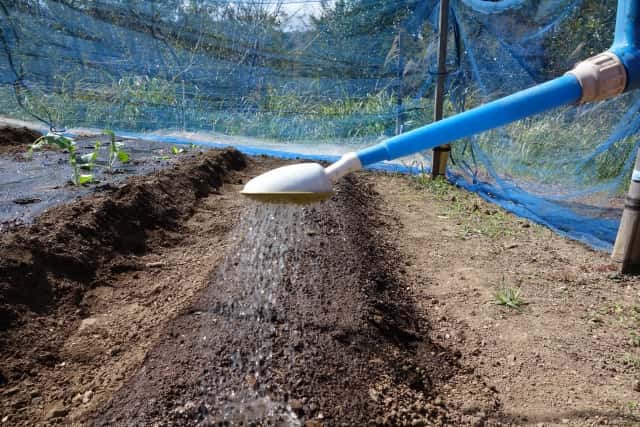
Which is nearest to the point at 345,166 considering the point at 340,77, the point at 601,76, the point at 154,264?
the point at 601,76

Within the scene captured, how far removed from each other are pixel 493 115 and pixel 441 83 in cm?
355

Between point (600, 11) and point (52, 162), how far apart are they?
507 centimetres

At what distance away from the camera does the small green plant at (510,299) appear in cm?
235

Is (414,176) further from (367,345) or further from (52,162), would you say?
(52,162)

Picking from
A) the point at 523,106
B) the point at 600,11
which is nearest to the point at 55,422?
the point at 523,106

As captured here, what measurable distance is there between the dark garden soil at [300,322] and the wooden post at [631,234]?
0.12m

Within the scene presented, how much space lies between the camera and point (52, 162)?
4.47m

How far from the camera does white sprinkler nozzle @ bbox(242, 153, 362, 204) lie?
1197mm

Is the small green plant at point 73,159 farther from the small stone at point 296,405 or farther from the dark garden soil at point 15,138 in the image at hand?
the small stone at point 296,405

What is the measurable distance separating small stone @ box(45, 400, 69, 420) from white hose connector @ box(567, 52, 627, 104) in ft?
6.37

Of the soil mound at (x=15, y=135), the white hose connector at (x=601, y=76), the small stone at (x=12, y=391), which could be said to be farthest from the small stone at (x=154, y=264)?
the soil mound at (x=15, y=135)

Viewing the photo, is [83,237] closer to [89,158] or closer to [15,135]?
[89,158]

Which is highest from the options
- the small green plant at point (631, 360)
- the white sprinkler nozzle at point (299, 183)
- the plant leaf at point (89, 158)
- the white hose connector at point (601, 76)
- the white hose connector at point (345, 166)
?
the white hose connector at point (601, 76)

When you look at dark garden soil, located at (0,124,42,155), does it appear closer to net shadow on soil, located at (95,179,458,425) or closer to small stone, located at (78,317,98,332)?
small stone, located at (78,317,98,332)
